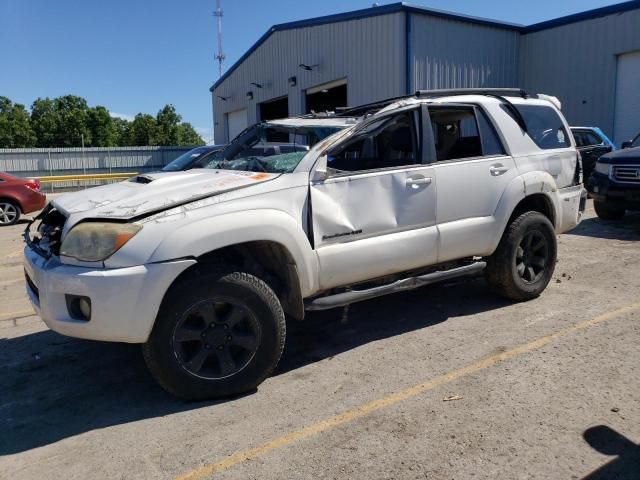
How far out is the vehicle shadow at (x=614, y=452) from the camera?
2.50 m

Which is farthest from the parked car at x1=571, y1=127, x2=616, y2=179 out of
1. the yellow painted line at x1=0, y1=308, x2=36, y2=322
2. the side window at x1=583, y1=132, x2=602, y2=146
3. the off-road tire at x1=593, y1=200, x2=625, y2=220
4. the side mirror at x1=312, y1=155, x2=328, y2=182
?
the yellow painted line at x1=0, y1=308, x2=36, y2=322

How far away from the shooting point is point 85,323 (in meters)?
→ 3.04

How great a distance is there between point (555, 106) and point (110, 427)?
5.03 m

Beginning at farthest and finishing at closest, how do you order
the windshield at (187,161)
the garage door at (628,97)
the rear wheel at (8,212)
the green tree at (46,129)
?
the green tree at (46,129)
the garage door at (628,97)
the rear wheel at (8,212)
the windshield at (187,161)

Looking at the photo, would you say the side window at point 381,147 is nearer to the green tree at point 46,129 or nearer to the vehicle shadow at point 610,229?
the vehicle shadow at point 610,229

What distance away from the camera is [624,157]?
8.88 m

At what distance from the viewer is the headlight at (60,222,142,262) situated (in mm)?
3002

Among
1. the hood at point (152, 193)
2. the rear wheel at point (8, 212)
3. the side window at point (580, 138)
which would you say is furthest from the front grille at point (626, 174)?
the rear wheel at point (8, 212)

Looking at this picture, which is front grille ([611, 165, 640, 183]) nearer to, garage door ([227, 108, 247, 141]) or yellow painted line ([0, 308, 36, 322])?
yellow painted line ([0, 308, 36, 322])

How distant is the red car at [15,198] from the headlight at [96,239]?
37.6ft

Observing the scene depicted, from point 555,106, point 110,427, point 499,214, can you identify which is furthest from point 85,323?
point 555,106

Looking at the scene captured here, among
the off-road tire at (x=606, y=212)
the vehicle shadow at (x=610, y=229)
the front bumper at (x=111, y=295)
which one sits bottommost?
the vehicle shadow at (x=610, y=229)

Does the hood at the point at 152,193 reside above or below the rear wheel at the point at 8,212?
above

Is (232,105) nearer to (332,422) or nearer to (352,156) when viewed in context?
(352,156)
